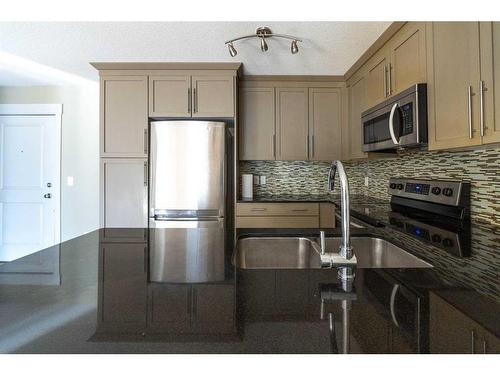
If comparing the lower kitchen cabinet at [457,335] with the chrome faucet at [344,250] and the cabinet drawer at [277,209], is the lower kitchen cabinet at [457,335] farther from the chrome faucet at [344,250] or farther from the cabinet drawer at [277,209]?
the cabinet drawer at [277,209]

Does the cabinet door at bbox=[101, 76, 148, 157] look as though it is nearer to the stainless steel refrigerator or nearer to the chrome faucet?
the stainless steel refrigerator

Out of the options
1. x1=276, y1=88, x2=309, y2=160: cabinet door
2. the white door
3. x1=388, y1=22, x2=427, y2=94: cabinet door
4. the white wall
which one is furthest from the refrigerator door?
the white door

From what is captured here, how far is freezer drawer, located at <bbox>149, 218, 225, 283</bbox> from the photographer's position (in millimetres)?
795

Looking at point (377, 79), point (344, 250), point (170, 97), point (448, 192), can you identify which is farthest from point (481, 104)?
point (170, 97)

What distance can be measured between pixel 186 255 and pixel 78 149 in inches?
130

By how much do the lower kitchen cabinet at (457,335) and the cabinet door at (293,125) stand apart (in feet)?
9.64

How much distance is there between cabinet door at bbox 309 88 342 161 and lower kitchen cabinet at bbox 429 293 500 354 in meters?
2.98

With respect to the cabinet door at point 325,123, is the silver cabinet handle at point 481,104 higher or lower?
lower

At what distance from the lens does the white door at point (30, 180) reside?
3744 millimetres

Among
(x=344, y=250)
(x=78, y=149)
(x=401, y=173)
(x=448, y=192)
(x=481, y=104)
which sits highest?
(x=78, y=149)

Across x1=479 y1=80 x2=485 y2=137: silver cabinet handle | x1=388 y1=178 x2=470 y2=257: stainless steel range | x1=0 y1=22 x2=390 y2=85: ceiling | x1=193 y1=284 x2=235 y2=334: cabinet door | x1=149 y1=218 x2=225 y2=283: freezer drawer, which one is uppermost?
x1=0 y1=22 x2=390 y2=85: ceiling

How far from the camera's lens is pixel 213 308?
60 cm

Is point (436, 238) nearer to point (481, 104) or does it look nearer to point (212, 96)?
point (481, 104)

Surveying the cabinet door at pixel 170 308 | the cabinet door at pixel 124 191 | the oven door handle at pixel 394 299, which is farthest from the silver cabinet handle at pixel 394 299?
the cabinet door at pixel 124 191
